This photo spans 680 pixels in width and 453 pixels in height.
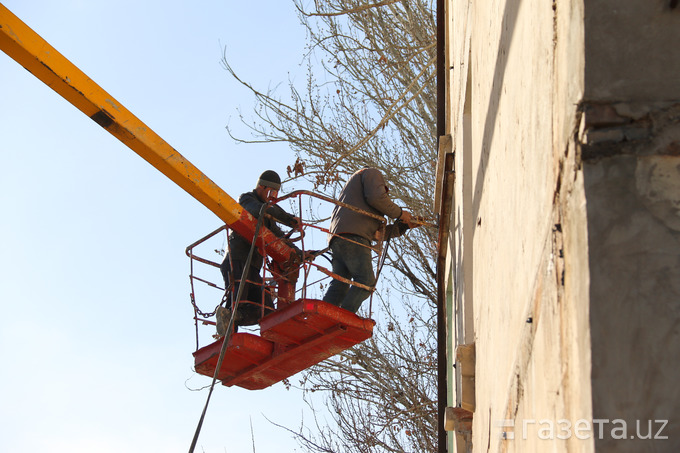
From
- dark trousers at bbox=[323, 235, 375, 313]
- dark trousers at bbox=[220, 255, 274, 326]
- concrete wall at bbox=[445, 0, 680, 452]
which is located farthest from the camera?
dark trousers at bbox=[220, 255, 274, 326]

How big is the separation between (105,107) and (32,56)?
75 centimetres

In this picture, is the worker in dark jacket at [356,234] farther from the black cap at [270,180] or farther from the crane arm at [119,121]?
the black cap at [270,180]

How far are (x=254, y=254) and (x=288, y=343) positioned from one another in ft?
3.27

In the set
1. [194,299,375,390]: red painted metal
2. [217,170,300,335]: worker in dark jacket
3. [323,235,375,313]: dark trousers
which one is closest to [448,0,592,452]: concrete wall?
[194,299,375,390]: red painted metal

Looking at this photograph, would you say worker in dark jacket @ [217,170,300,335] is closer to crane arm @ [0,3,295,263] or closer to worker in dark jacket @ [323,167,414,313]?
crane arm @ [0,3,295,263]

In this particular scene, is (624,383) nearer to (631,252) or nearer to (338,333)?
(631,252)

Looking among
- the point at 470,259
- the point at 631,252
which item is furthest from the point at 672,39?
the point at 470,259

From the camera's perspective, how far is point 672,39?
1757mm

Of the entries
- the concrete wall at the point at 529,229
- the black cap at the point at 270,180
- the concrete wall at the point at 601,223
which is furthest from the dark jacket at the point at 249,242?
the concrete wall at the point at 601,223

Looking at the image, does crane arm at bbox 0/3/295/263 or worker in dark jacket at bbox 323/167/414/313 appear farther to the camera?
worker in dark jacket at bbox 323/167/414/313

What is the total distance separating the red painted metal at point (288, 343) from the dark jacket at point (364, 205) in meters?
0.80

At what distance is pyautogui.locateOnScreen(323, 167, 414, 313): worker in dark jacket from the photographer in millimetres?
8055

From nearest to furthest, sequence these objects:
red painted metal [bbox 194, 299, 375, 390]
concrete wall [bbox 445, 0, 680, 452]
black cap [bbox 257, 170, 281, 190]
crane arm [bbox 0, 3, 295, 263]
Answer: concrete wall [bbox 445, 0, 680, 452], crane arm [bbox 0, 3, 295, 263], red painted metal [bbox 194, 299, 375, 390], black cap [bbox 257, 170, 281, 190]

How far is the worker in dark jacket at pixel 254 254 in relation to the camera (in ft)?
27.8
